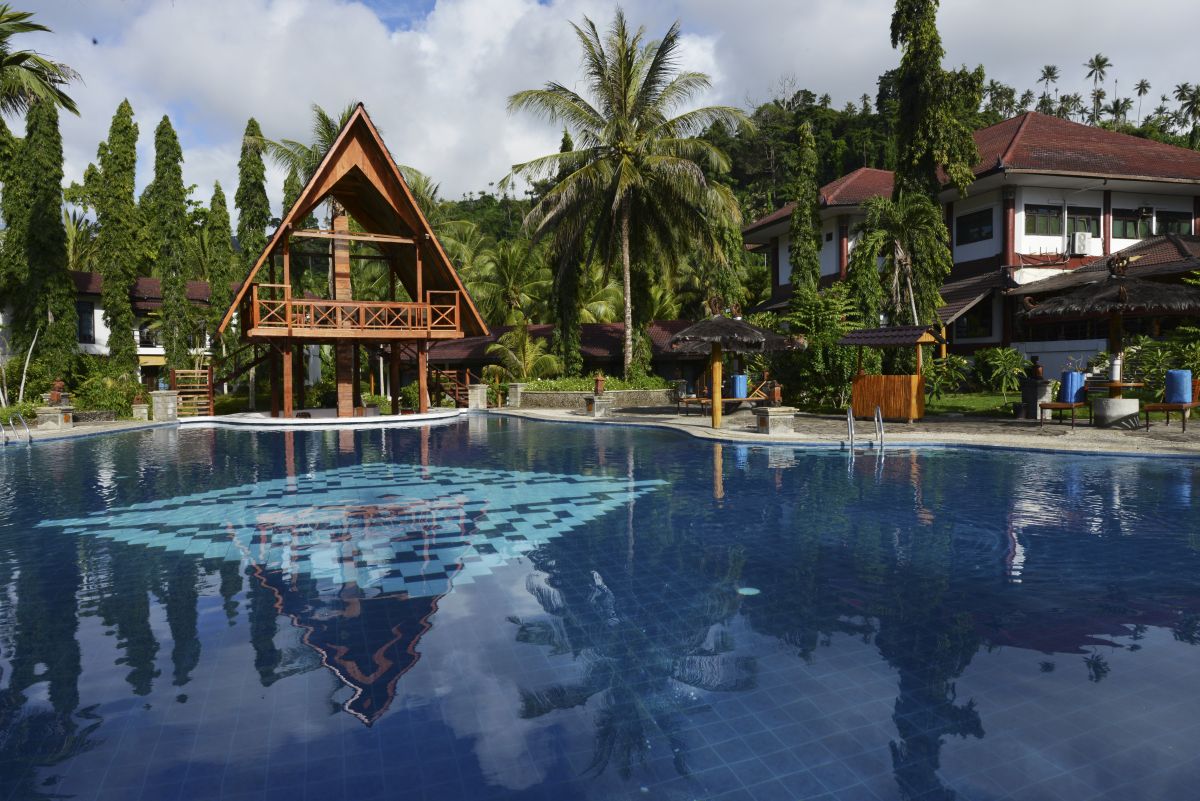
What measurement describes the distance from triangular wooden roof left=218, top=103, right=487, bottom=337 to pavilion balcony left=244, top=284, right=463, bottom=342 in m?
0.71

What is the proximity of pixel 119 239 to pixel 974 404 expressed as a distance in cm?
3321

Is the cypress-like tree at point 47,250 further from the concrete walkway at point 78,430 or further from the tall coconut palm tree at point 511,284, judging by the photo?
the tall coconut palm tree at point 511,284

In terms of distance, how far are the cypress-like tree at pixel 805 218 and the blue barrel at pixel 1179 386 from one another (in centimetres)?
1510

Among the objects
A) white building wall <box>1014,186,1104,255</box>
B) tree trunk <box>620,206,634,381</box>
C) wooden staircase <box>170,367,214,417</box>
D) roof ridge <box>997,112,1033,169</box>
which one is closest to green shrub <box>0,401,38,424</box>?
wooden staircase <box>170,367,214,417</box>

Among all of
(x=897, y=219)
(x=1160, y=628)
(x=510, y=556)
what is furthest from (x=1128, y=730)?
(x=897, y=219)

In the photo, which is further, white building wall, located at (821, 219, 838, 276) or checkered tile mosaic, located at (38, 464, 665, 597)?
white building wall, located at (821, 219, 838, 276)

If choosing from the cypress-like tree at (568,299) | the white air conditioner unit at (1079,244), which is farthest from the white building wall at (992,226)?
the cypress-like tree at (568,299)

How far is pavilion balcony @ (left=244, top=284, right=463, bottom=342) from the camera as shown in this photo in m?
20.1

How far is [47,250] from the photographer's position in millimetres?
27125

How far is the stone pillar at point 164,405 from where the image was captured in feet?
77.0

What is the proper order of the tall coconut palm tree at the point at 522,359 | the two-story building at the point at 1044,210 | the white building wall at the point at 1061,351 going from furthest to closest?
the tall coconut palm tree at the point at 522,359, the two-story building at the point at 1044,210, the white building wall at the point at 1061,351

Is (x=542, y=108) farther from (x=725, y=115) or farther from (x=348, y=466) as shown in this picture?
(x=348, y=466)

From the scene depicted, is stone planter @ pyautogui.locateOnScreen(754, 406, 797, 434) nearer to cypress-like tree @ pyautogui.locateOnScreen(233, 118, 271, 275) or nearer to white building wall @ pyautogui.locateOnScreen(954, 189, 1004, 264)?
white building wall @ pyautogui.locateOnScreen(954, 189, 1004, 264)

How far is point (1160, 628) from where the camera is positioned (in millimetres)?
4812
